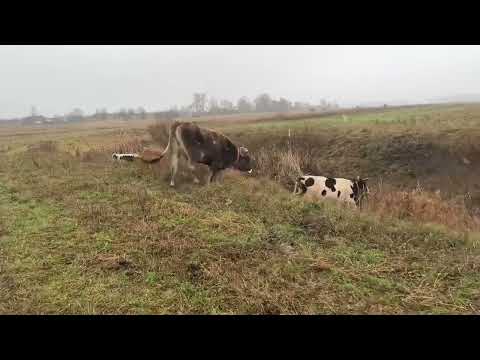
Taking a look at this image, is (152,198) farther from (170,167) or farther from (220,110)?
(220,110)

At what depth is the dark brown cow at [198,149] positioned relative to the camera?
10.5 m

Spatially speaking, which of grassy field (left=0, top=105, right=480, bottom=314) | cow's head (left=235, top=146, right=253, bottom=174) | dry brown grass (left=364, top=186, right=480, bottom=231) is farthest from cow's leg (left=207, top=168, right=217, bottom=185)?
dry brown grass (left=364, top=186, right=480, bottom=231)

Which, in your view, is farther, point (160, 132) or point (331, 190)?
point (160, 132)

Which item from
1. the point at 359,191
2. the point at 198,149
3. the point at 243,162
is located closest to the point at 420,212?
the point at 359,191

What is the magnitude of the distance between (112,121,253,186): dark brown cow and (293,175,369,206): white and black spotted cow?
2.75 m

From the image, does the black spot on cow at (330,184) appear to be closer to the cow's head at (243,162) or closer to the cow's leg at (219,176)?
the cow's head at (243,162)

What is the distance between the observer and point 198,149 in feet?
35.0

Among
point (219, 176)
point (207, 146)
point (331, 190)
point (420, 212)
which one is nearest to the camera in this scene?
point (420, 212)

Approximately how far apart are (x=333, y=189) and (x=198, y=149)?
14.8ft

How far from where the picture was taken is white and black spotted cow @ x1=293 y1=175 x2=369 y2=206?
10.3 m

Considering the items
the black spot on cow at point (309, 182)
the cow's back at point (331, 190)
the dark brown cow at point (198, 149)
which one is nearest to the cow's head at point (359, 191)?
the cow's back at point (331, 190)

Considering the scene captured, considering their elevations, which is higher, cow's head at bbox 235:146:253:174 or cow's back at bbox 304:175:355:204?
cow's head at bbox 235:146:253:174

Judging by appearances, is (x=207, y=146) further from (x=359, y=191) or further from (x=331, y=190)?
(x=359, y=191)

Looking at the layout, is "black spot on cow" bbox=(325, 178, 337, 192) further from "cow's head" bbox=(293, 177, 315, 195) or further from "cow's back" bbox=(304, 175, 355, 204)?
"cow's head" bbox=(293, 177, 315, 195)
